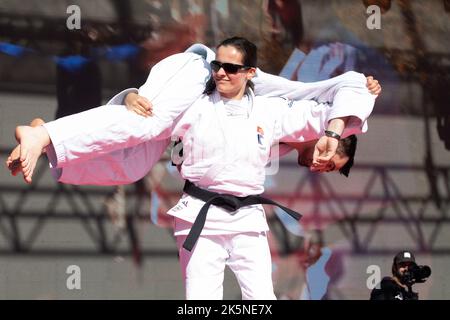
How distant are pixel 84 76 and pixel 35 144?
3293 mm

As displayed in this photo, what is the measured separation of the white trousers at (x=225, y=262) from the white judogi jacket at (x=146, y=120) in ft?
1.25

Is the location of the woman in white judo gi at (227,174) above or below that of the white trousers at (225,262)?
above

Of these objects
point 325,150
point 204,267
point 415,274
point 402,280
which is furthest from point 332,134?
point 402,280

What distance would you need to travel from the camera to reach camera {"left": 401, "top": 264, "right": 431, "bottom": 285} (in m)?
5.14

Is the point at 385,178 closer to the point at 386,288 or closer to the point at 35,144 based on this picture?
the point at 386,288

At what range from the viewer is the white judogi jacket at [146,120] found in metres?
3.11

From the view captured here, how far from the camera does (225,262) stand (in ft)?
10.7

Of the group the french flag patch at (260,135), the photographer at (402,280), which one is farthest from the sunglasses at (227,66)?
the photographer at (402,280)

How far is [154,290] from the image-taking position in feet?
20.6

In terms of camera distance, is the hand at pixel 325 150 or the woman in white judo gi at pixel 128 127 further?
the hand at pixel 325 150

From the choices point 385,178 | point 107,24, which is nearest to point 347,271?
point 385,178

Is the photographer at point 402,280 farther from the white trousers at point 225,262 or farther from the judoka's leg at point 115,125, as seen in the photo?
the judoka's leg at point 115,125

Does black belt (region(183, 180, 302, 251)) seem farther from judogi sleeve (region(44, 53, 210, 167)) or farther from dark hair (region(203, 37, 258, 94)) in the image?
dark hair (region(203, 37, 258, 94))

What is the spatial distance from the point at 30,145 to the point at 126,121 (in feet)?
1.17
